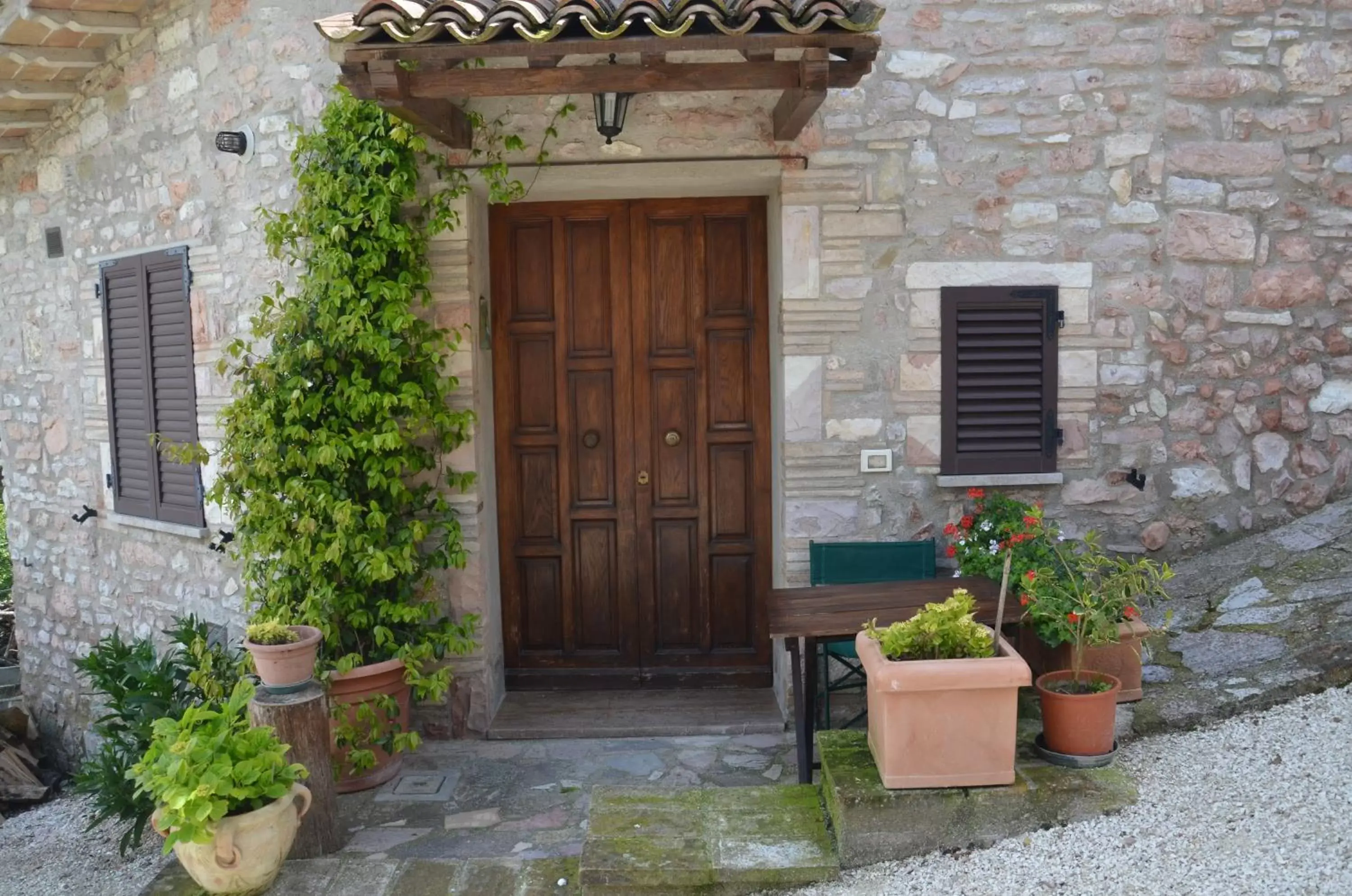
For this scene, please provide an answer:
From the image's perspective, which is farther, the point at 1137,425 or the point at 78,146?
the point at 78,146

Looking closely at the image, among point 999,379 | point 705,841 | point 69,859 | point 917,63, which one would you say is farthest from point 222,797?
point 917,63

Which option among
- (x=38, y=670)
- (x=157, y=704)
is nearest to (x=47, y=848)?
(x=157, y=704)

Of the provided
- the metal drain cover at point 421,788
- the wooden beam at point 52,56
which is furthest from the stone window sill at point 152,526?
the wooden beam at point 52,56

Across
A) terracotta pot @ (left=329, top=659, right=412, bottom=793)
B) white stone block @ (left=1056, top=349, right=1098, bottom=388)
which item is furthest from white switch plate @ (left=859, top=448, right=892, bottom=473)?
terracotta pot @ (left=329, top=659, right=412, bottom=793)

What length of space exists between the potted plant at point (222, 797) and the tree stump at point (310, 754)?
27 cm

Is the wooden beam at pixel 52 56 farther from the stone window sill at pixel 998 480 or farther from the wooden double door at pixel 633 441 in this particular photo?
the stone window sill at pixel 998 480

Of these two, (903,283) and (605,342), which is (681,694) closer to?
(605,342)

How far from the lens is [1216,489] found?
Answer: 15.8 ft

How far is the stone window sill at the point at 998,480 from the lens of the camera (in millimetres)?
4707

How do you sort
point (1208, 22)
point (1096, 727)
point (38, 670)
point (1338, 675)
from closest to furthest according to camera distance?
point (1096, 727)
point (1338, 675)
point (1208, 22)
point (38, 670)

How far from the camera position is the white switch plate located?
4703mm

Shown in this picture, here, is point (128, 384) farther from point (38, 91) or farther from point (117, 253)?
point (38, 91)

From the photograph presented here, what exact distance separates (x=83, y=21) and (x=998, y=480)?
484cm

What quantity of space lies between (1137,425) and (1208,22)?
172 cm
